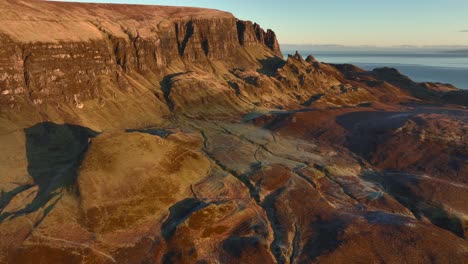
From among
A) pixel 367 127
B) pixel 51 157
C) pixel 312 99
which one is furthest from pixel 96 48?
pixel 312 99

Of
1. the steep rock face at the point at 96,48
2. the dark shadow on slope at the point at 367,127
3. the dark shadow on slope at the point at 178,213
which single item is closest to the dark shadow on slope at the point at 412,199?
the dark shadow on slope at the point at 367,127

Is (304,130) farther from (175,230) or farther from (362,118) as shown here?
(175,230)

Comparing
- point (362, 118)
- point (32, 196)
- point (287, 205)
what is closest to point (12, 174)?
point (32, 196)

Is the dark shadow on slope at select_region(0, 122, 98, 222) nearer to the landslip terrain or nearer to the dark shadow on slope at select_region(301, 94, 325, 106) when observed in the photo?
the landslip terrain

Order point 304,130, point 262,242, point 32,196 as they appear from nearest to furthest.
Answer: point 262,242 < point 32,196 < point 304,130

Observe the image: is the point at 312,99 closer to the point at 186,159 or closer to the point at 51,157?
the point at 186,159

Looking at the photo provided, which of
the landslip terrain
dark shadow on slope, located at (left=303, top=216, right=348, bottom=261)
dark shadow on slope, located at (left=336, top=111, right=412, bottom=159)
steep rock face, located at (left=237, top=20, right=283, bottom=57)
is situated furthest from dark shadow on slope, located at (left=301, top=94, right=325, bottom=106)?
dark shadow on slope, located at (left=303, top=216, right=348, bottom=261)

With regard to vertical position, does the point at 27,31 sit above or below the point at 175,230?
above
